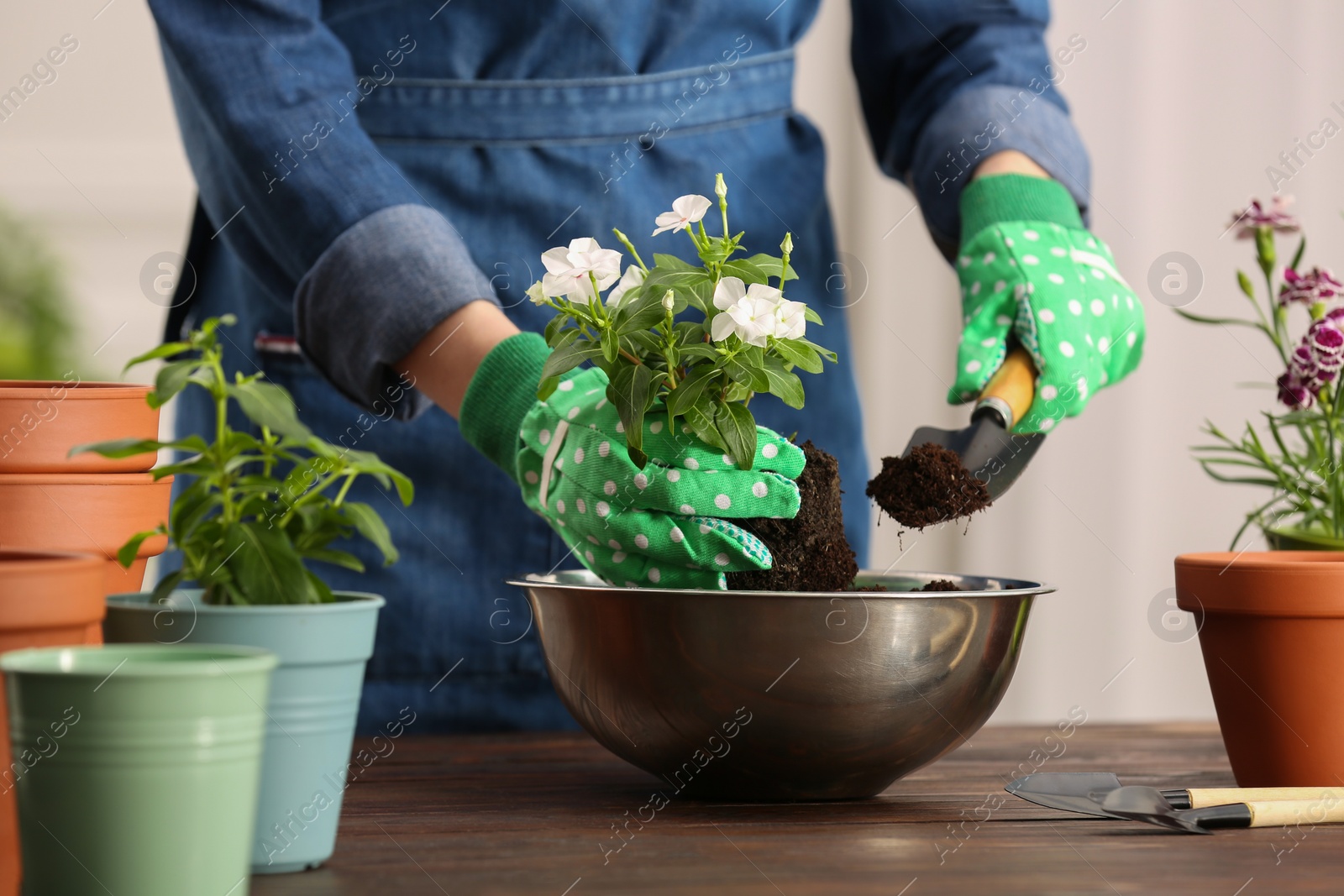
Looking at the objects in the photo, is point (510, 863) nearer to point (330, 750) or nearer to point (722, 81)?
point (330, 750)

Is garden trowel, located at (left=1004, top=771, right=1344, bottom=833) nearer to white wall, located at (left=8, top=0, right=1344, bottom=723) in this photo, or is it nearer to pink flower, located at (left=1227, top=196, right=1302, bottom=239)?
pink flower, located at (left=1227, top=196, right=1302, bottom=239)

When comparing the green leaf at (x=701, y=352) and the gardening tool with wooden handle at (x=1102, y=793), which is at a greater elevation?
the green leaf at (x=701, y=352)

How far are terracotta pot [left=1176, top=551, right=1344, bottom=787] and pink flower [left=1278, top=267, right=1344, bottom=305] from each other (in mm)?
300

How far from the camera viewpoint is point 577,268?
0.62 m

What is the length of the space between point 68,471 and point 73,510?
2cm

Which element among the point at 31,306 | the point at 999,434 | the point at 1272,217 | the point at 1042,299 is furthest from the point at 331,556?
the point at 31,306

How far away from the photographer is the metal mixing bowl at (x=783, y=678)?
23.6 inches

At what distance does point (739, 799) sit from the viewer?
0.66 meters

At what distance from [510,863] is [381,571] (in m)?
0.65

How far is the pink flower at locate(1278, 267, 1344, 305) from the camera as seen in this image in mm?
898

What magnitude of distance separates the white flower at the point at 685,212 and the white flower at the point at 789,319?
0.07 meters

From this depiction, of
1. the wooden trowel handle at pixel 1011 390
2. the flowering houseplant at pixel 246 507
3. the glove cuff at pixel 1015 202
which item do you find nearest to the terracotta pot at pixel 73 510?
the flowering houseplant at pixel 246 507

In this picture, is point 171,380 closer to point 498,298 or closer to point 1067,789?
point 1067,789

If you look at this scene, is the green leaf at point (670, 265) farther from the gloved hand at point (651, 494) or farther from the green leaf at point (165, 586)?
the green leaf at point (165, 586)
